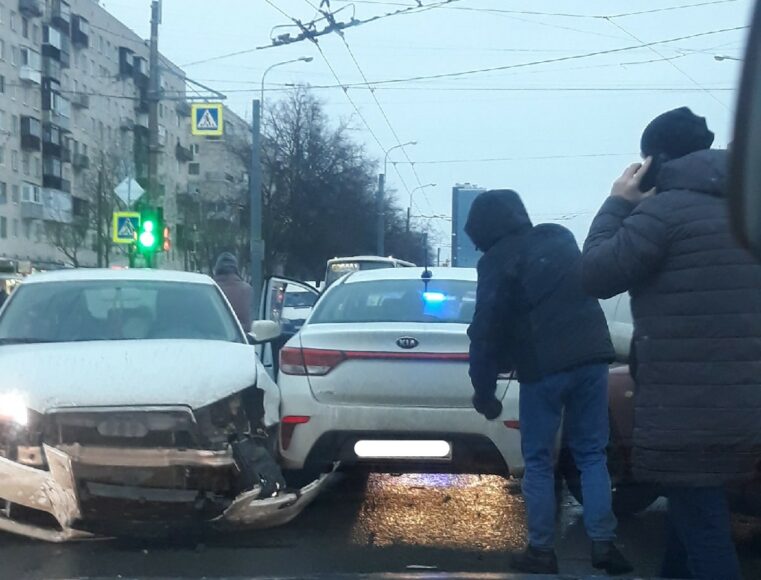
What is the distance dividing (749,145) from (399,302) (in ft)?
18.6

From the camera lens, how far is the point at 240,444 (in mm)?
5984

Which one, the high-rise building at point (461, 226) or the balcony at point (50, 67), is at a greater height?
the balcony at point (50, 67)

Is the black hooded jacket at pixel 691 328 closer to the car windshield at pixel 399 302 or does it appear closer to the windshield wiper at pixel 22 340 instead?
the car windshield at pixel 399 302

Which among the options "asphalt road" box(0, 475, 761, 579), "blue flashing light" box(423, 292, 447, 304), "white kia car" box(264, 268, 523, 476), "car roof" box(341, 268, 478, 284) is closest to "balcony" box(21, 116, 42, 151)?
"car roof" box(341, 268, 478, 284)

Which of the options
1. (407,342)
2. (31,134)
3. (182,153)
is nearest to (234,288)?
(407,342)

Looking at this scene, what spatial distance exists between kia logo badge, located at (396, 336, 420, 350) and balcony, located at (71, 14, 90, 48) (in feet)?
225

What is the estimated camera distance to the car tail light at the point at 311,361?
6781 mm

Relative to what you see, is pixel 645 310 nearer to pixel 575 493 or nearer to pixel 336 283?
pixel 575 493

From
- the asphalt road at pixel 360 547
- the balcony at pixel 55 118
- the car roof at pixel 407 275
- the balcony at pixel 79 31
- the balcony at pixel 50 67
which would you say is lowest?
the asphalt road at pixel 360 547

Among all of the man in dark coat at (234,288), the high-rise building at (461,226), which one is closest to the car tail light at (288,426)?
the man in dark coat at (234,288)

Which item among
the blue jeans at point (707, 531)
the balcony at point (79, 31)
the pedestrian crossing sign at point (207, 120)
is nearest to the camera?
the blue jeans at point (707, 531)

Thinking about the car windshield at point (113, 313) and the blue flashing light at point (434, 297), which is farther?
the blue flashing light at point (434, 297)

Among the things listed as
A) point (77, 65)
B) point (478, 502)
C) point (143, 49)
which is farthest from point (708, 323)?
point (143, 49)

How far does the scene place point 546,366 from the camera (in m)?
5.22
